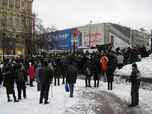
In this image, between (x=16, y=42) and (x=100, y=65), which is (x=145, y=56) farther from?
(x=16, y=42)

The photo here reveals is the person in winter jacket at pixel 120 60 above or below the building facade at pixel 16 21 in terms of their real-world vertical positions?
below

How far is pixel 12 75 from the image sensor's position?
51.9 ft

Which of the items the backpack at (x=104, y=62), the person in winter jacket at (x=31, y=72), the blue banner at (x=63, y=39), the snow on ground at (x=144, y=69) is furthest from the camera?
the blue banner at (x=63, y=39)

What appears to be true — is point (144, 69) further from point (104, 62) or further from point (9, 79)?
point (9, 79)

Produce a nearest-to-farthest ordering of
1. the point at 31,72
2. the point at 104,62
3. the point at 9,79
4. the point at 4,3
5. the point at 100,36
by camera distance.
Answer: the point at 9,79, the point at 104,62, the point at 31,72, the point at 100,36, the point at 4,3

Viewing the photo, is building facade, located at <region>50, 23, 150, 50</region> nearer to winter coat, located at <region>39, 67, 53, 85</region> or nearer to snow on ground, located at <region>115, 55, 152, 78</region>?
snow on ground, located at <region>115, 55, 152, 78</region>

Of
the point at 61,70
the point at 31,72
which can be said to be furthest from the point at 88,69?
the point at 31,72

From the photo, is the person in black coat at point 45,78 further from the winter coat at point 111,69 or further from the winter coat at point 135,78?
the winter coat at point 111,69

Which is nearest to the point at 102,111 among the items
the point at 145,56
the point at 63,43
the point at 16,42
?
the point at 145,56

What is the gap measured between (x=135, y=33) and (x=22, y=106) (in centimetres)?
7396

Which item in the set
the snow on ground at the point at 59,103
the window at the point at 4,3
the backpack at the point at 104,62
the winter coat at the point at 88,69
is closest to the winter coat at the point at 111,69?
the backpack at the point at 104,62

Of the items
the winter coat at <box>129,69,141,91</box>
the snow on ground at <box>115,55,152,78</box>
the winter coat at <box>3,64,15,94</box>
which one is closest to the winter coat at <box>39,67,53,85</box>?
the winter coat at <box>3,64,15,94</box>

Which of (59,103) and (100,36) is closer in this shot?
(59,103)

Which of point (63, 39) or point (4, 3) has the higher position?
point (4, 3)
